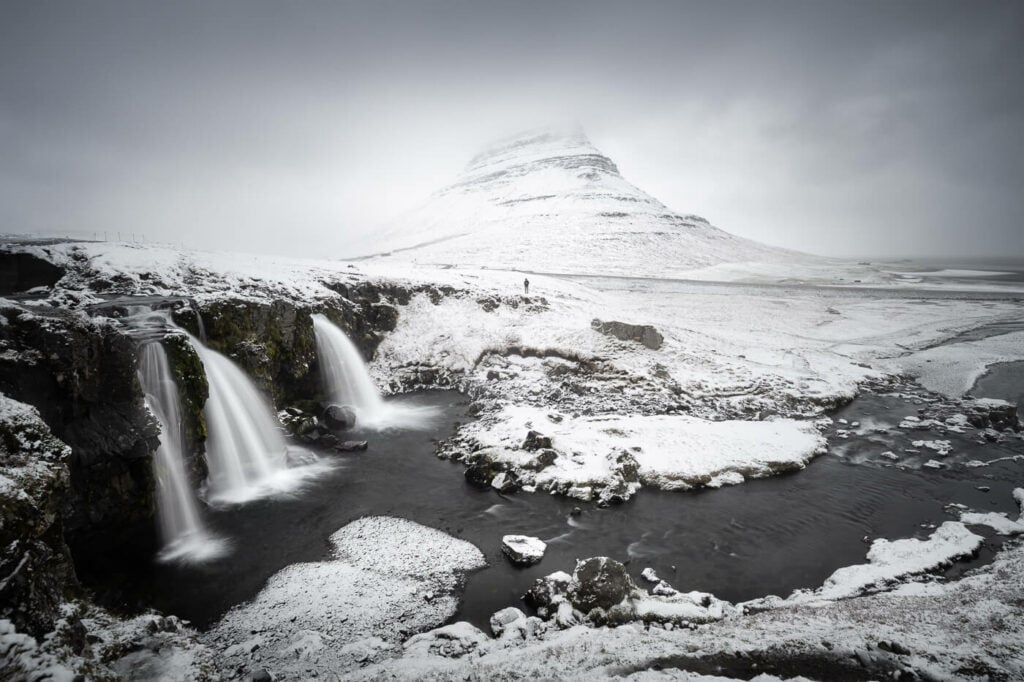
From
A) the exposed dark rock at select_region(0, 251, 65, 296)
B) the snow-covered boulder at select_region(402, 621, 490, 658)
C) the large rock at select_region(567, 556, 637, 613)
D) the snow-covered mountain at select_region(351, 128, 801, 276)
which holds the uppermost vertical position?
the snow-covered mountain at select_region(351, 128, 801, 276)

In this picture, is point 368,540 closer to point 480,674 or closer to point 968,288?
point 480,674

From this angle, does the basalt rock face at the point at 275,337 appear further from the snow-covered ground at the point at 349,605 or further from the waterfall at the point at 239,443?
the snow-covered ground at the point at 349,605

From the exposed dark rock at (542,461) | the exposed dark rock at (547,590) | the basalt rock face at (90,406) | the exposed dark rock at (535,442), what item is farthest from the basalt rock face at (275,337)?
the exposed dark rock at (547,590)

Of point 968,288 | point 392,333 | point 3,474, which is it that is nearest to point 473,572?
point 3,474

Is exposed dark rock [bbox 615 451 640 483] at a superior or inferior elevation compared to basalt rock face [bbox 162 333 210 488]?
inferior

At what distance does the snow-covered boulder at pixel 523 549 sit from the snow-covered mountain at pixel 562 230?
69.0 meters

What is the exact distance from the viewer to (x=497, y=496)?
49.1ft

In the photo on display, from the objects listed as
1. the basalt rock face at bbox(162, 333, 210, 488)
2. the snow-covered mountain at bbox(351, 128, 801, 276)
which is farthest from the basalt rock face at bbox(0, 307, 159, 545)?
the snow-covered mountain at bbox(351, 128, 801, 276)

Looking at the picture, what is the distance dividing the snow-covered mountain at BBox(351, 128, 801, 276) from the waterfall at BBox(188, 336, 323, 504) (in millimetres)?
64442

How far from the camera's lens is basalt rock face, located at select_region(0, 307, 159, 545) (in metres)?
10.3

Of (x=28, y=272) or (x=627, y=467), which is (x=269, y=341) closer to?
(x=28, y=272)

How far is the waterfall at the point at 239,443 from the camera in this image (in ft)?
50.3

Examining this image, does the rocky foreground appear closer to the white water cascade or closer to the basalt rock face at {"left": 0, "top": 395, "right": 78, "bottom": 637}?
the basalt rock face at {"left": 0, "top": 395, "right": 78, "bottom": 637}

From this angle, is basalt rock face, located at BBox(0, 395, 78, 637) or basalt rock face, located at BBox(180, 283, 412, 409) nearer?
basalt rock face, located at BBox(0, 395, 78, 637)
